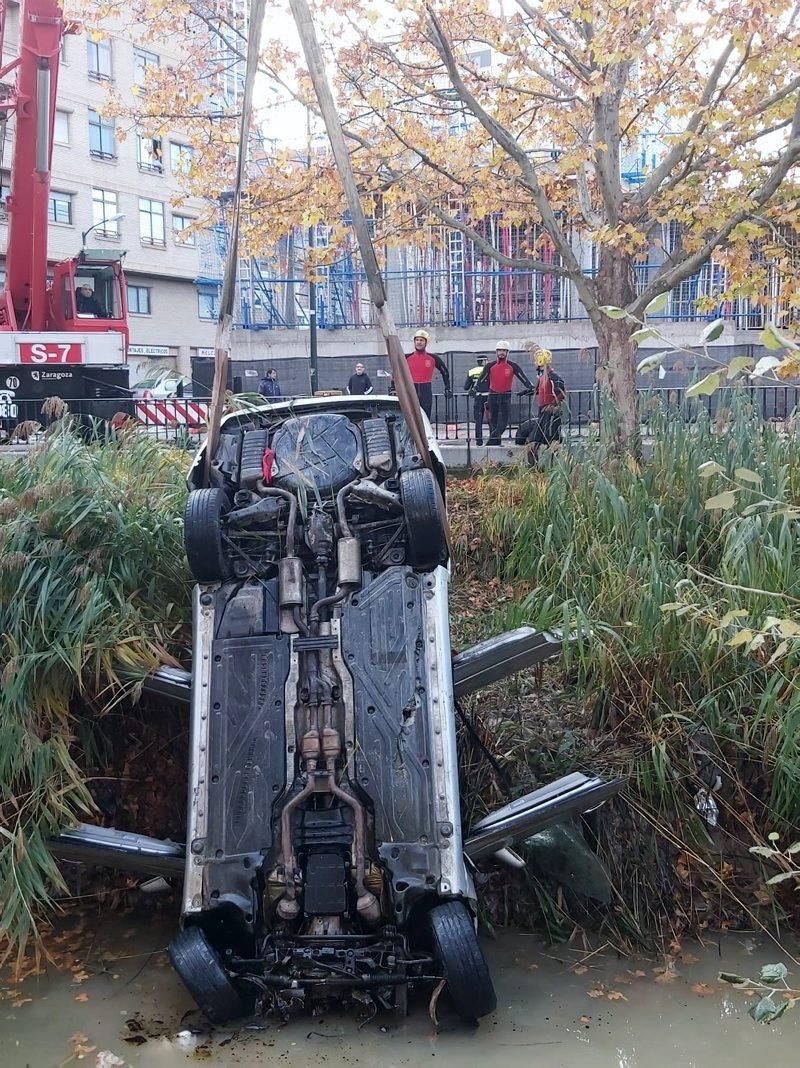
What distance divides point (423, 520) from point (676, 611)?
1376 millimetres

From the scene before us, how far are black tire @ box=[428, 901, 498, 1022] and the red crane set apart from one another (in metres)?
12.0

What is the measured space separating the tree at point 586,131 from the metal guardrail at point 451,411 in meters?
0.31

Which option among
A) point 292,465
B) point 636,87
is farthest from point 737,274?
point 292,465

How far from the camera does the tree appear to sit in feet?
24.4

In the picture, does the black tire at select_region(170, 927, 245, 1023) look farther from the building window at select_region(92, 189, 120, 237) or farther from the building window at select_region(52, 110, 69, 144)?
the building window at select_region(52, 110, 69, 144)

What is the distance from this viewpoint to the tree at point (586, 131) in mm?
7426

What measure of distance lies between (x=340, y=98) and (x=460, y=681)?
278 inches

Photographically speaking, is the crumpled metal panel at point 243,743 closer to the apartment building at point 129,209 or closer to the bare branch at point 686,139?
the bare branch at point 686,139

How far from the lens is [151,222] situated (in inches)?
1364

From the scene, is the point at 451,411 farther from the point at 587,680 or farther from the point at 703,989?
the point at 703,989

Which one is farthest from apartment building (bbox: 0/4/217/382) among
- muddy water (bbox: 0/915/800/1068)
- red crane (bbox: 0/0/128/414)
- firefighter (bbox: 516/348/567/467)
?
muddy water (bbox: 0/915/800/1068)

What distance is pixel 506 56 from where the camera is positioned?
335 inches

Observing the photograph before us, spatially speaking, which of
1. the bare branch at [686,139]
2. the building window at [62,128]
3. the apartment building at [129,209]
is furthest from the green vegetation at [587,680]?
the building window at [62,128]

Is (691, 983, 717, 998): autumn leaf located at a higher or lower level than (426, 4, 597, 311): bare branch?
lower
